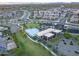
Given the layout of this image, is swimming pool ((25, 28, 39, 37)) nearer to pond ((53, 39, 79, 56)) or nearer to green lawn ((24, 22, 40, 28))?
green lawn ((24, 22, 40, 28))

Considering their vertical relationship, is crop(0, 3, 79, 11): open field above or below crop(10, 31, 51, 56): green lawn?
above

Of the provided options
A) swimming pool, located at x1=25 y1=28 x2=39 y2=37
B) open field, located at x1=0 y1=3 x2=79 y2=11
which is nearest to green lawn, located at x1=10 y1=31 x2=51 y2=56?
swimming pool, located at x1=25 y1=28 x2=39 y2=37

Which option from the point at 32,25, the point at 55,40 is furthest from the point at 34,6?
the point at 55,40

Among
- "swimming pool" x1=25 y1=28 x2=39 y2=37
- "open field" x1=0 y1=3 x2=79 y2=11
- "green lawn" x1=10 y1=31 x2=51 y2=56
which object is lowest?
"green lawn" x1=10 y1=31 x2=51 y2=56

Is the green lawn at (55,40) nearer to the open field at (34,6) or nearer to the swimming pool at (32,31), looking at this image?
the swimming pool at (32,31)

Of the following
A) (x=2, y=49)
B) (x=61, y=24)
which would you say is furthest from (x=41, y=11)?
(x=2, y=49)

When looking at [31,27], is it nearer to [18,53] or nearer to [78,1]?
[18,53]

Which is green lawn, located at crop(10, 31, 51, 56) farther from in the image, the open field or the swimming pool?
the open field

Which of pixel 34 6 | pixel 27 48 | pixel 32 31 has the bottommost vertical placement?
pixel 27 48

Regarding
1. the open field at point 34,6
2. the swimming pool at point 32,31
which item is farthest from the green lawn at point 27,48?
the open field at point 34,6

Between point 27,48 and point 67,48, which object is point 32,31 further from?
point 67,48
